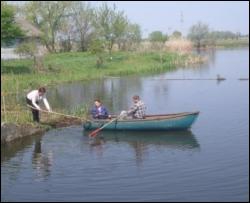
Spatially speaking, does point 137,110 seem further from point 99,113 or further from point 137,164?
point 137,164

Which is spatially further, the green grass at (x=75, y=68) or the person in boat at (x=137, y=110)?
the green grass at (x=75, y=68)

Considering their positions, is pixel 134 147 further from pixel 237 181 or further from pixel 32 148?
pixel 237 181

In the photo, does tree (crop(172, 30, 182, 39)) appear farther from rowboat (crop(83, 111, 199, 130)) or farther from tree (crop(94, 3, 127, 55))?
rowboat (crop(83, 111, 199, 130))

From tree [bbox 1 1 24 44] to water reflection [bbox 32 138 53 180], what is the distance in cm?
2128

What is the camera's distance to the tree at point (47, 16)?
199 ft

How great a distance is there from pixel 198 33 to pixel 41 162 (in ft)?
335

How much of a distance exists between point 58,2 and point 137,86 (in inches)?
1075

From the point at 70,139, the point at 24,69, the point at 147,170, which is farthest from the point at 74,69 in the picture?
the point at 147,170

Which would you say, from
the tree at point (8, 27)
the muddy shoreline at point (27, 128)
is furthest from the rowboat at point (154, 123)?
the tree at point (8, 27)

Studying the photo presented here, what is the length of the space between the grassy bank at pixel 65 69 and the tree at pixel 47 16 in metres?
8.33

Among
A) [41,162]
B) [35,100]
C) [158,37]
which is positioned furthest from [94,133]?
[158,37]

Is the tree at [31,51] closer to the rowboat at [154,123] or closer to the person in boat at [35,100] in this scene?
the person in boat at [35,100]

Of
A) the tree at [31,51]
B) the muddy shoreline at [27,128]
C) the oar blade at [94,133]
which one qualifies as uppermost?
the tree at [31,51]

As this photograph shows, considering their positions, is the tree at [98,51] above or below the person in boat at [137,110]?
above
